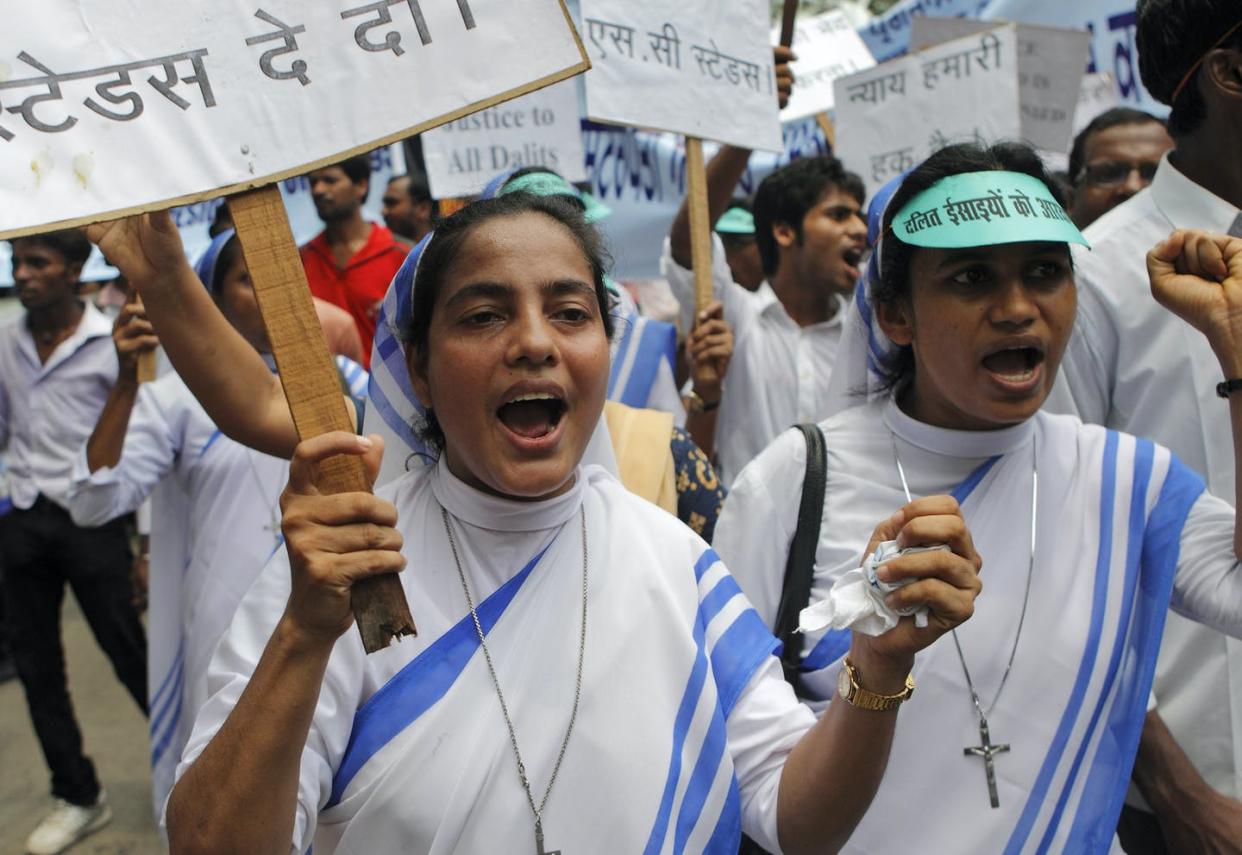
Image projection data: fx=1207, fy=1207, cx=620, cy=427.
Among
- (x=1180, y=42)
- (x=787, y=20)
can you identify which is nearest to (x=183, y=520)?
(x=787, y=20)

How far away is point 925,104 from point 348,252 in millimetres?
2757

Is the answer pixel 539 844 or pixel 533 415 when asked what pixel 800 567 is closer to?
pixel 533 415

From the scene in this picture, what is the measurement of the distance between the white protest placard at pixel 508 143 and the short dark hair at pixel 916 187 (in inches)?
115

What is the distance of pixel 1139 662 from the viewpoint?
209cm

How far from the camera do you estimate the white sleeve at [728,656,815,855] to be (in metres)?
1.72

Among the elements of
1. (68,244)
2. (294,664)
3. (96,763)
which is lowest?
(96,763)

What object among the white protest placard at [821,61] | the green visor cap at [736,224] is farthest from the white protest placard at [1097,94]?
the green visor cap at [736,224]

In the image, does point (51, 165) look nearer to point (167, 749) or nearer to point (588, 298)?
point (588, 298)

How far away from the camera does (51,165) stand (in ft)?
4.80

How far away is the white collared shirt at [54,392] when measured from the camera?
200 inches

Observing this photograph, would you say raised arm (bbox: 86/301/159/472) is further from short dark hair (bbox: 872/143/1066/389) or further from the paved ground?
short dark hair (bbox: 872/143/1066/389)

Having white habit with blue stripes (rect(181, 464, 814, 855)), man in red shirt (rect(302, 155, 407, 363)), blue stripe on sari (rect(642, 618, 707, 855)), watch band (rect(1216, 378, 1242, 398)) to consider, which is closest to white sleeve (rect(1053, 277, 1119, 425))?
watch band (rect(1216, 378, 1242, 398))

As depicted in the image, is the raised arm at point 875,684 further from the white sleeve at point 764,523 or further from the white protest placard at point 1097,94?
the white protest placard at point 1097,94

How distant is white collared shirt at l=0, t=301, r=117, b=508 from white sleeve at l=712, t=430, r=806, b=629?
3679 millimetres
